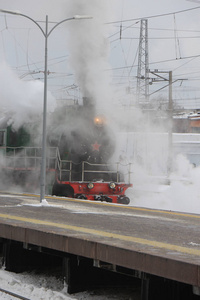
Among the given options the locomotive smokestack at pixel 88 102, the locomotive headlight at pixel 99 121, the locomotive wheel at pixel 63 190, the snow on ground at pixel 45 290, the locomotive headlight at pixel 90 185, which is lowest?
the snow on ground at pixel 45 290

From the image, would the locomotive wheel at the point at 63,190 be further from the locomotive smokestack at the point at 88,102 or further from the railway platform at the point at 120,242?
the railway platform at the point at 120,242

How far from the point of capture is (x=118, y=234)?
8016 mm

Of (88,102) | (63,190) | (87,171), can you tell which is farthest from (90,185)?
(88,102)

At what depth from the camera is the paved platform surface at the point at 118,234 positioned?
605 cm

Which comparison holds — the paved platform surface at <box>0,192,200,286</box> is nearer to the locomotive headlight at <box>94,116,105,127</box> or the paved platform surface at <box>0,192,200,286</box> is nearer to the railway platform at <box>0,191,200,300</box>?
the railway platform at <box>0,191,200,300</box>

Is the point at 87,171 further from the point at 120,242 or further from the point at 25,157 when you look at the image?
the point at 120,242

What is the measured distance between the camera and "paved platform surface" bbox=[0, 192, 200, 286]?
6.05 meters

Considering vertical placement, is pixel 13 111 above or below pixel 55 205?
above

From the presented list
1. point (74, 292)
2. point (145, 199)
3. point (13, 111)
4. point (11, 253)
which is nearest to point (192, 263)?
point (74, 292)

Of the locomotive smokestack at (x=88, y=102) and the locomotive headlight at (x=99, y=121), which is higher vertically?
the locomotive smokestack at (x=88, y=102)

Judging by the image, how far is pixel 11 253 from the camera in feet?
31.1

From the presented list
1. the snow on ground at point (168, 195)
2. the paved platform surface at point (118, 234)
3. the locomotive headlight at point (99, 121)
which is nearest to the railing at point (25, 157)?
the locomotive headlight at point (99, 121)

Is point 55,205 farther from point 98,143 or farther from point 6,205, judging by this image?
point 98,143

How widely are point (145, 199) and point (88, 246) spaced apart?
511 inches
